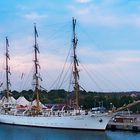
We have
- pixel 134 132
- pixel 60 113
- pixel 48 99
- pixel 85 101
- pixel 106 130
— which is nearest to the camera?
pixel 134 132

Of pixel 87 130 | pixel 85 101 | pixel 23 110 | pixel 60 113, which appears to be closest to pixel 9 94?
pixel 23 110

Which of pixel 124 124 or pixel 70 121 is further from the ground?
pixel 70 121

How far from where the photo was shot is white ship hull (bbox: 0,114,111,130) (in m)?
84.1

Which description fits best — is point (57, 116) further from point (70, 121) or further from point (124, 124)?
point (124, 124)

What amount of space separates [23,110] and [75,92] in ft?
74.3

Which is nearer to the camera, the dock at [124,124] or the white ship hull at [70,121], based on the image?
the dock at [124,124]

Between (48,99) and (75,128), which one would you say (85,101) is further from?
(75,128)

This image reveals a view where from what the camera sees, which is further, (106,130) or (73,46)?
(73,46)

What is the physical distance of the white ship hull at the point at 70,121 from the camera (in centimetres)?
8412

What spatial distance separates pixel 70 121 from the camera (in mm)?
88938

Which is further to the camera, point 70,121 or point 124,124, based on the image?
point 70,121

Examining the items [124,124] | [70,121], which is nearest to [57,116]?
[70,121]

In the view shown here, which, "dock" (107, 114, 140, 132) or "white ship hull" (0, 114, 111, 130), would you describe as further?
"white ship hull" (0, 114, 111, 130)

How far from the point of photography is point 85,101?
136875 millimetres
